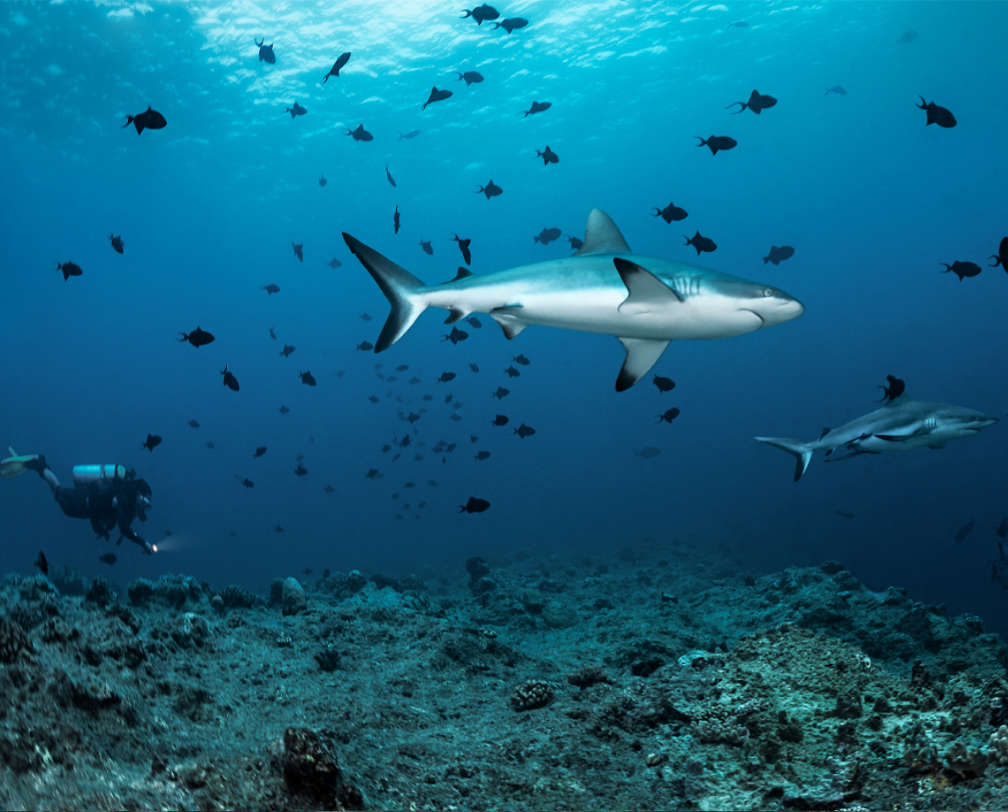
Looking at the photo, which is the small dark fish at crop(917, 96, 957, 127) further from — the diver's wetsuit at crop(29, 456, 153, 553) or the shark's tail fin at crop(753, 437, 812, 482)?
the diver's wetsuit at crop(29, 456, 153, 553)

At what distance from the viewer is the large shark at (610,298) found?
4.76m

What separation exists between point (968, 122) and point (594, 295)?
78.8m

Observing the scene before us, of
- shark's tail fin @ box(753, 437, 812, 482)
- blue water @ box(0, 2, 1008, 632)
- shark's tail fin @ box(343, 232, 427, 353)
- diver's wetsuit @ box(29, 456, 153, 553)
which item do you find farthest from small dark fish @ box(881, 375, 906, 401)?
blue water @ box(0, 2, 1008, 632)

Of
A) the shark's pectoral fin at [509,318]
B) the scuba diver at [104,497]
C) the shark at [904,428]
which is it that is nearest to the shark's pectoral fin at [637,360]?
the shark's pectoral fin at [509,318]

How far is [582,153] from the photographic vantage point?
56250 millimetres

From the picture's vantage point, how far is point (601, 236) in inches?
248

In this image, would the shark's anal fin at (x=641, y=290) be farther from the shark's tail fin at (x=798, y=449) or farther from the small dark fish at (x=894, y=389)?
the small dark fish at (x=894, y=389)

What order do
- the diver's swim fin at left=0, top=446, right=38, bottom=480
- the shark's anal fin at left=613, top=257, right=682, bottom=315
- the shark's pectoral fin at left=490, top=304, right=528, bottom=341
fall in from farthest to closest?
the diver's swim fin at left=0, top=446, right=38, bottom=480 → the shark's pectoral fin at left=490, top=304, right=528, bottom=341 → the shark's anal fin at left=613, top=257, right=682, bottom=315

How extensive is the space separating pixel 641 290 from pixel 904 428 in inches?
175

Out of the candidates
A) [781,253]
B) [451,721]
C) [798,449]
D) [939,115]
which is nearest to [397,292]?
[451,721]

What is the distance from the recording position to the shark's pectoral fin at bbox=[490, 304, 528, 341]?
5.53 m

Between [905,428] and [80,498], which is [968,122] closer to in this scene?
[905,428]

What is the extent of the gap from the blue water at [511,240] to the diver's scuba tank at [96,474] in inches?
406

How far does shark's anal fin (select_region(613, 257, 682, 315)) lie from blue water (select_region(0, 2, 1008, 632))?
23.2 meters
